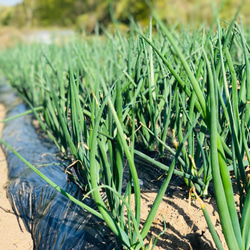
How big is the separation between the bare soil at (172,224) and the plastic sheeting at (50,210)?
6 cm

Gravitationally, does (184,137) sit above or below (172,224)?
above

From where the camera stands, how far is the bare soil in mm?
1054

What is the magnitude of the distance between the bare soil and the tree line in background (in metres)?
0.73

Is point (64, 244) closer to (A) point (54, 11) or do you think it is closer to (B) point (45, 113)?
(B) point (45, 113)

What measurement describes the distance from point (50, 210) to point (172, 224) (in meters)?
0.57

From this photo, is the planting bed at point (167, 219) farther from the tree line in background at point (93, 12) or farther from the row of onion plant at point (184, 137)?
the tree line in background at point (93, 12)

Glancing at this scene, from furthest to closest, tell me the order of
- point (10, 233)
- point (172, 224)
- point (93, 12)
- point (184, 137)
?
1. point (93, 12)
2. point (10, 233)
3. point (172, 224)
4. point (184, 137)

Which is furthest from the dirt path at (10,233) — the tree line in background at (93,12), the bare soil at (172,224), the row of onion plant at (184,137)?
the tree line in background at (93,12)

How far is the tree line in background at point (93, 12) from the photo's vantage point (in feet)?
19.5

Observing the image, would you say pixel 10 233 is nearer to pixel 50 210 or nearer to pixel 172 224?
pixel 50 210

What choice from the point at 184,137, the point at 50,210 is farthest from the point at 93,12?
the point at 184,137

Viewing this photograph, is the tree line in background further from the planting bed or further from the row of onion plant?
the planting bed

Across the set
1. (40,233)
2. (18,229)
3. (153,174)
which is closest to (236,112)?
(153,174)

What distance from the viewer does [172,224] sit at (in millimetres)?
1126
